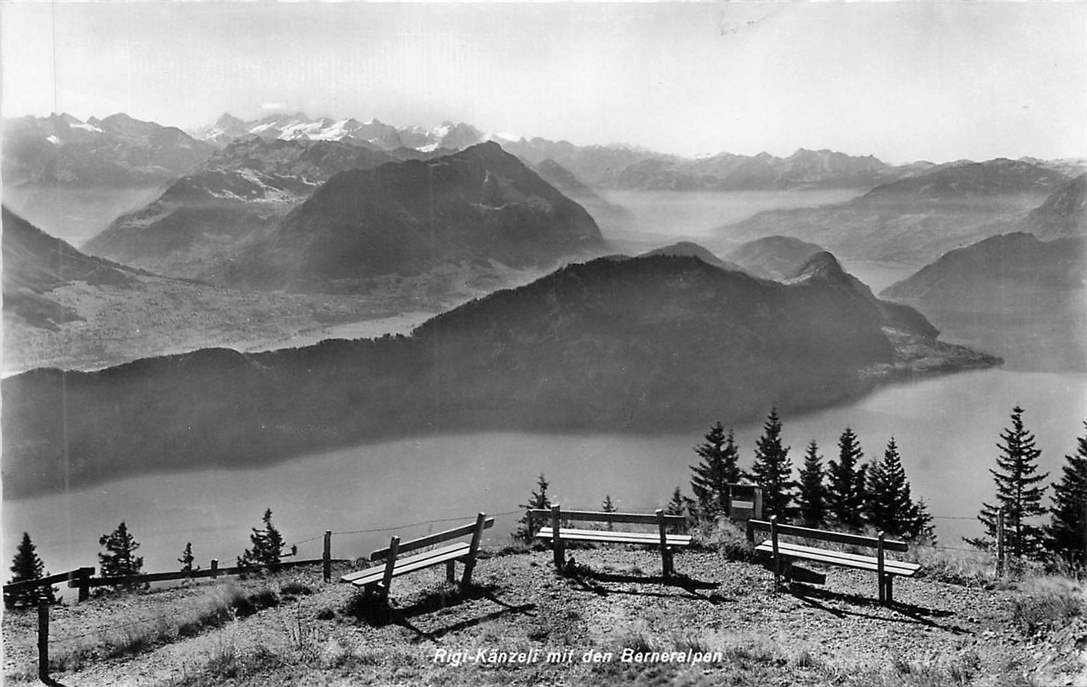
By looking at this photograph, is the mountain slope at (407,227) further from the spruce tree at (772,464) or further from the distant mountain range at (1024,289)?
the distant mountain range at (1024,289)

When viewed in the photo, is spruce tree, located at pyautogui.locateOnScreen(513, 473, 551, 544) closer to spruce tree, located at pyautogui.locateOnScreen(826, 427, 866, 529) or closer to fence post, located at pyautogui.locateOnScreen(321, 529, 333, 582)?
fence post, located at pyautogui.locateOnScreen(321, 529, 333, 582)

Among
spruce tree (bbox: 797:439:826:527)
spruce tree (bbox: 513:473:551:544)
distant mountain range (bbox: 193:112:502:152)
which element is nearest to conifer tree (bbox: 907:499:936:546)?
spruce tree (bbox: 797:439:826:527)

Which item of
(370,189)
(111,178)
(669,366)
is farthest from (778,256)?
(111,178)

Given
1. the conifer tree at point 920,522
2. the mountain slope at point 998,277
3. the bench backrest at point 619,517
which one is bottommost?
the conifer tree at point 920,522

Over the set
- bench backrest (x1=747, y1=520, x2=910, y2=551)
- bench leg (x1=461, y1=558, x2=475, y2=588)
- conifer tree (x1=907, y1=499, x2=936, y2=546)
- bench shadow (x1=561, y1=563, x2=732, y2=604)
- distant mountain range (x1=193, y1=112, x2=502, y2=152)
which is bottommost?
conifer tree (x1=907, y1=499, x2=936, y2=546)

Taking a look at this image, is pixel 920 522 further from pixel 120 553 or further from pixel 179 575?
pixel 120 553

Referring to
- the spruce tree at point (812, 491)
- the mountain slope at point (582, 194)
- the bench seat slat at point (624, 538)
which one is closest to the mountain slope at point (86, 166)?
the mountain slope at point (582, 194)
